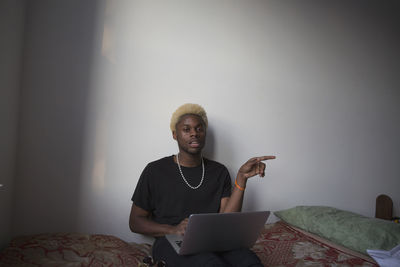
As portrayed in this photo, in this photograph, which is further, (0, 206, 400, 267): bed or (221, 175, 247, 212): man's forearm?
(221, 175, 247, 212): man's forearm

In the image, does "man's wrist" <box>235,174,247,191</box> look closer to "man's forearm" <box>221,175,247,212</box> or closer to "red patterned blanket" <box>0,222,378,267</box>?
"man's forearm" <box>221,175,247,212</box>

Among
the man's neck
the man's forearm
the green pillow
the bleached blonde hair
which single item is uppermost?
the bleached blonde hair

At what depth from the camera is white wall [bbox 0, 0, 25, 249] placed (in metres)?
1.40

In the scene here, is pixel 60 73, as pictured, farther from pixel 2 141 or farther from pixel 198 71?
pixel 198 71

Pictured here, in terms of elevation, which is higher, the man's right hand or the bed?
the man's right hand

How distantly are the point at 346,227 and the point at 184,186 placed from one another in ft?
3.28

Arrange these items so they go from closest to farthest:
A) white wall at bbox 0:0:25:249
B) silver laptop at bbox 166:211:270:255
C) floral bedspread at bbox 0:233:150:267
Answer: silver laptop at bbox 166:211:270:255
floral bedspread at bbox 0:233:150:267
white wall at bbox 0:0:25:249

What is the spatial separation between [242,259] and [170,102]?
1075mm

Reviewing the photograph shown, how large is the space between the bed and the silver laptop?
0.29 m

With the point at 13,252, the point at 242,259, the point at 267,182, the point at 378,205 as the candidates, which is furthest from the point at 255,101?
the point at 13,252

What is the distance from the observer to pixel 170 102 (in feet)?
6.44

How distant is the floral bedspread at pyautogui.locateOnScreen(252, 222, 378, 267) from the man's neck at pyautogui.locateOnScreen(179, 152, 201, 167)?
59cm

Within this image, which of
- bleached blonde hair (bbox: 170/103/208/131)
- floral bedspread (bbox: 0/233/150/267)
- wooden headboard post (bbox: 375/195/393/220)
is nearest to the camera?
floral bedspread (bbox: 0/233/150/267)

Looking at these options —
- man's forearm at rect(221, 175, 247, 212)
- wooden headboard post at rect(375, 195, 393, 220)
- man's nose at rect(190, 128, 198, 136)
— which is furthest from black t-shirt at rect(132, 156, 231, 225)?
wooden headboard post at rect(375, 195, 393, 220)
